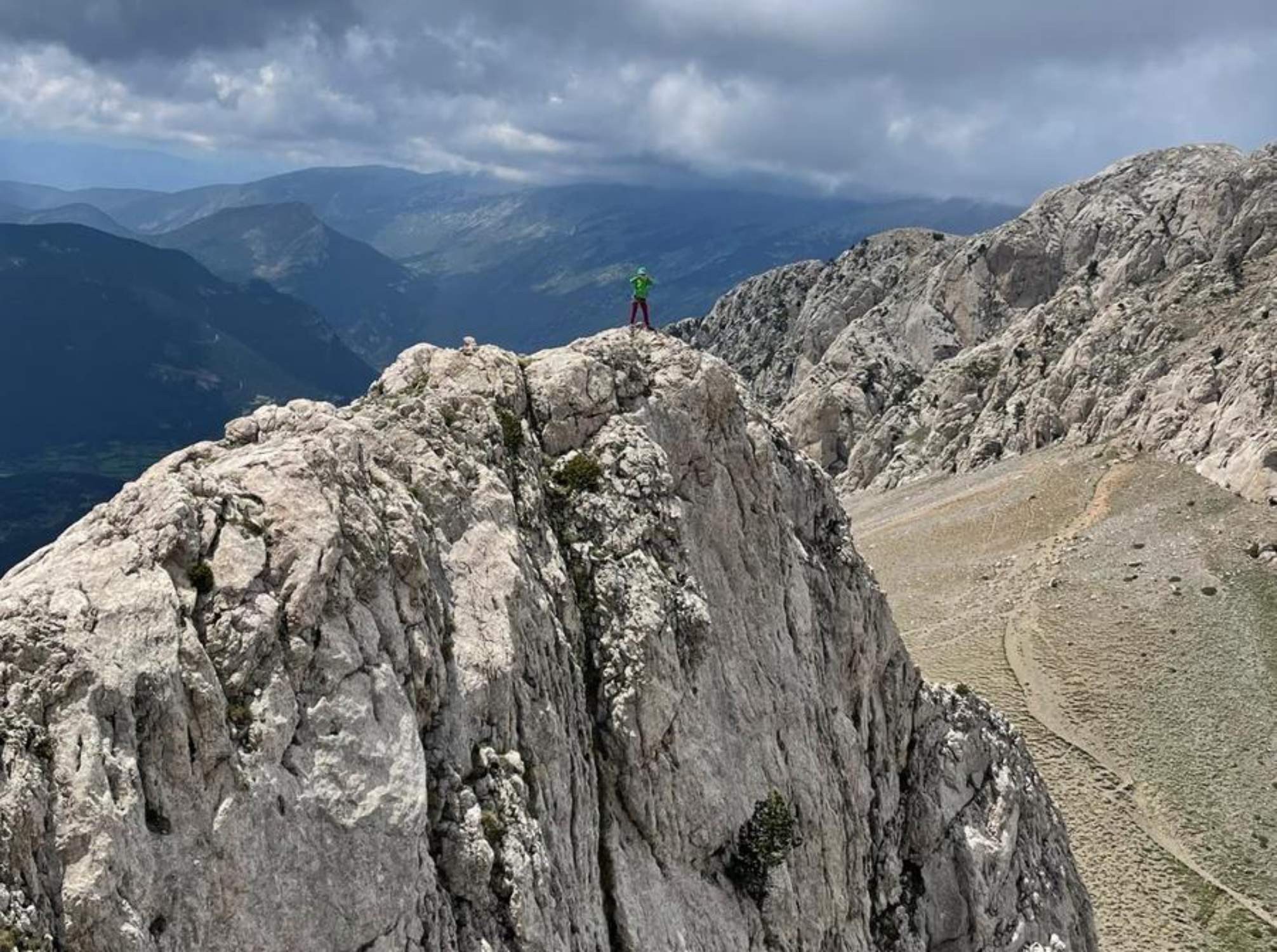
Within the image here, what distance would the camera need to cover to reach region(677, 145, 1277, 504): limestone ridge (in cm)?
9788

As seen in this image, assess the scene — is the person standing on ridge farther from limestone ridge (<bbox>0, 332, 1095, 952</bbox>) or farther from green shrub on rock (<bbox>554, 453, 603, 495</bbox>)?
green shrub on rock (<bbox>554, 453, 603, 495</bbox>)

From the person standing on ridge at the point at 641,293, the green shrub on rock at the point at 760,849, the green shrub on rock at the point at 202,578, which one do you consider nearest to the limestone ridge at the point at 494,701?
the green shrub on rock at the point at 202,578

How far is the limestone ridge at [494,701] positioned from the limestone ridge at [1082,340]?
72896mm

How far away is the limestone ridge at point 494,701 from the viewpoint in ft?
39.9

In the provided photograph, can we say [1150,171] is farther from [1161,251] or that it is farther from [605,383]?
[605,383]

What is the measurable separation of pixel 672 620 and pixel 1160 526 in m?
77.8

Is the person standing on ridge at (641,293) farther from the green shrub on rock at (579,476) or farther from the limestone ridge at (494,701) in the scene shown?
the green shrub on rock at (579,476)

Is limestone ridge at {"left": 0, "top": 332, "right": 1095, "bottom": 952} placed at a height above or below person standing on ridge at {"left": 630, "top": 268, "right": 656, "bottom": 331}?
below

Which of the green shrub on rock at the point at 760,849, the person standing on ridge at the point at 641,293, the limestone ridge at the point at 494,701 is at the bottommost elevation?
the green shrub on rock at the point at 760,849

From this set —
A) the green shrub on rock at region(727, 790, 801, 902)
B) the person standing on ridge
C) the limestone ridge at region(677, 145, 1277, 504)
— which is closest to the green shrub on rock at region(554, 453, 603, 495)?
the person standing on ridge

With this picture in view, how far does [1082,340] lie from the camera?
123562 millimetres

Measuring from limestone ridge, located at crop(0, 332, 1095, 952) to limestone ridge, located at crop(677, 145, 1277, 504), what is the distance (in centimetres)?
7290

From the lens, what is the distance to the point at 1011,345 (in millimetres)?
142750

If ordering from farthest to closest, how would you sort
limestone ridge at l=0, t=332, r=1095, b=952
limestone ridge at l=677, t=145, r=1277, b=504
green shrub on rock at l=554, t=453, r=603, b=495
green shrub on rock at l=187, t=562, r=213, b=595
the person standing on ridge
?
1. limestone ridge at l=677, t=145, r=1277, b=504
2. the person standing on ridge
3. green shrub on rock at l=554, t=453, r=603, b=495
4. green shrub on rock at l=187, t=562, r=213, b=595
5. limestone ridge at l=0, t=332, r=1095, b=952
